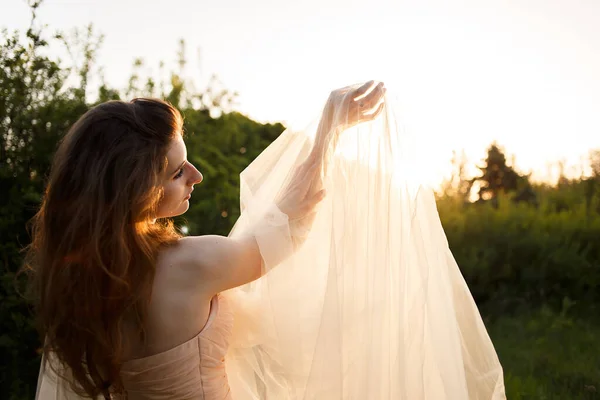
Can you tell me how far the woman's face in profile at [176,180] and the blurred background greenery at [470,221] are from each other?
89.7 inches

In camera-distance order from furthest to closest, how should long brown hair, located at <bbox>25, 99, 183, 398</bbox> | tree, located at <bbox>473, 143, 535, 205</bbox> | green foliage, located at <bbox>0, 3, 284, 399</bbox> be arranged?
tree, located at <bbox>473, 143, 535, 205</bbox>
green foliage, located at <bbox>0, 3, 284, 399</bbox>
long brown hair, located at <bbox>25, 99, 183, 398</bbox>

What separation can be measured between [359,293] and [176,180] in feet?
2.10

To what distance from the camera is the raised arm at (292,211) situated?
1781mm

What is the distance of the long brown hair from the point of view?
5.77ft

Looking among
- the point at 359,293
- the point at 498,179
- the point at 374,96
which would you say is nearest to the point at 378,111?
the point at 374,96

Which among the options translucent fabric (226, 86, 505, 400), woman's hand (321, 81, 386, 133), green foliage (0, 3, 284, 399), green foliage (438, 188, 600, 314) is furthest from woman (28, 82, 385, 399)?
green foliage (438, 188, 600, 314)

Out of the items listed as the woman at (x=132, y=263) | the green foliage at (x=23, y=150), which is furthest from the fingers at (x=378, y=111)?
the green foliage at (x=23, y=150)

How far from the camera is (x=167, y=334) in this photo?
5.90 feet

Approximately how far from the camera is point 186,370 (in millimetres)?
1827

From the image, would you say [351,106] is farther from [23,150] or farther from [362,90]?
[23,150]

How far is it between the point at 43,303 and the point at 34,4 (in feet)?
9.03

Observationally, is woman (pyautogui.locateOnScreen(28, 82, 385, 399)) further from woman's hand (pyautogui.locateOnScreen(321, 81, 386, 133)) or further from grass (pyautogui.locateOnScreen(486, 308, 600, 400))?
grass (pyautogui.locateOnScreen(486, 308, 600, 400))

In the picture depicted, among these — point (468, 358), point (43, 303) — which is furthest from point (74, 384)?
point (468, 358)

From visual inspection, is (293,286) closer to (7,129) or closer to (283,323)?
(283,323)
